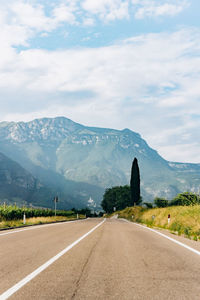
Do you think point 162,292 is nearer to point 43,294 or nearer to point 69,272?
point 43,294

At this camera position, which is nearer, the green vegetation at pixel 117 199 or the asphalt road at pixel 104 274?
the asphalt road at pixel 104 274

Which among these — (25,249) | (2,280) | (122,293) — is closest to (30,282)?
Result: (2,280)

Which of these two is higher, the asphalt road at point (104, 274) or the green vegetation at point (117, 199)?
the green vegetation at point (117, 199)

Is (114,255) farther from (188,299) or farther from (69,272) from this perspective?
(188,299)

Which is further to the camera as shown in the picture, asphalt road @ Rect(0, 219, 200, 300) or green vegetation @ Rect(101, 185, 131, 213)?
green vegetation @ Rect(101, 185, 131, 213)

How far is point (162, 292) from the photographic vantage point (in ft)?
18.0

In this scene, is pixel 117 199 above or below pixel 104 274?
above

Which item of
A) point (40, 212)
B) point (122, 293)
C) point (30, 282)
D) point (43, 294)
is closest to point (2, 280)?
point (30, 282)

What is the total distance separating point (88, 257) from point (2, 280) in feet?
10.8

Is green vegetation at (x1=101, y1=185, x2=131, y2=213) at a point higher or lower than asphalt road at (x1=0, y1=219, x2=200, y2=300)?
higher

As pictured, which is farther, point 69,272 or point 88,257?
point 88,257

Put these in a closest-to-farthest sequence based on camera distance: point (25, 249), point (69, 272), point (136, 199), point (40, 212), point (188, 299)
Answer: point (188, 299)
point (69, 272)
point (25, 249)
point (40, 212)
point (136, 199)

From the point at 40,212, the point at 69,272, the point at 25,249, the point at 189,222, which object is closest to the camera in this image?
the point at 69,272

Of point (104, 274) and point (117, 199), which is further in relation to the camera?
point (117, 199)
